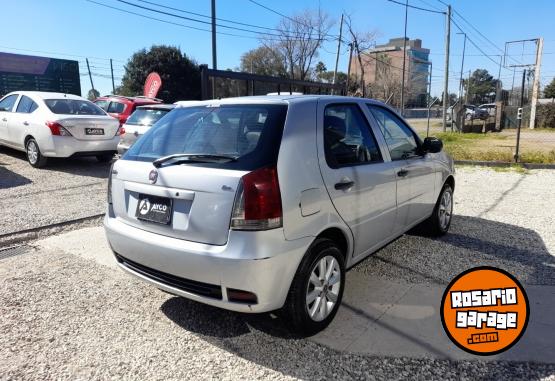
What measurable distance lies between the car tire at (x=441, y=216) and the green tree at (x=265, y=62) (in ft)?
Answer: 131

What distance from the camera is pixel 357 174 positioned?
3.22 m

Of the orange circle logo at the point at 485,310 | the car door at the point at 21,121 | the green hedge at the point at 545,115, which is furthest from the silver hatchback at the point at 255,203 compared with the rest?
the green hedge at the point at 545,115

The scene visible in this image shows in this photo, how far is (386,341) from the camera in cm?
291

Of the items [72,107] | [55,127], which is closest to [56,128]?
[55,127]

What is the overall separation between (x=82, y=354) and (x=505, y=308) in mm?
2707

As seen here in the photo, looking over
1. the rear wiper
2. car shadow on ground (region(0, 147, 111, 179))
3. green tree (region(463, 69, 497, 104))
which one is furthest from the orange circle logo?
green tree (region(463, 69, 497, 104))

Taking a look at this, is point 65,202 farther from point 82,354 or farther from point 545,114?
point 545,114

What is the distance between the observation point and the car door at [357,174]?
118 inches

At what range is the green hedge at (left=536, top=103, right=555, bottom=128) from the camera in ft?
100

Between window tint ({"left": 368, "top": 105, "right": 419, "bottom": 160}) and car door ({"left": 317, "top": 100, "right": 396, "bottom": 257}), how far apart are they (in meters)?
0.24

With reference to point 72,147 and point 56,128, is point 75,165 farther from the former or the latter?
point 56,128

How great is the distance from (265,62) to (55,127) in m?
40.7

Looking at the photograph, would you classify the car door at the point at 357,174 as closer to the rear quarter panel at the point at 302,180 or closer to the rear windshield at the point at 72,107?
the rear quarter panel at the point at 302,180

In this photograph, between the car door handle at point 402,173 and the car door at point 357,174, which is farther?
the car door handle at point 402,173
